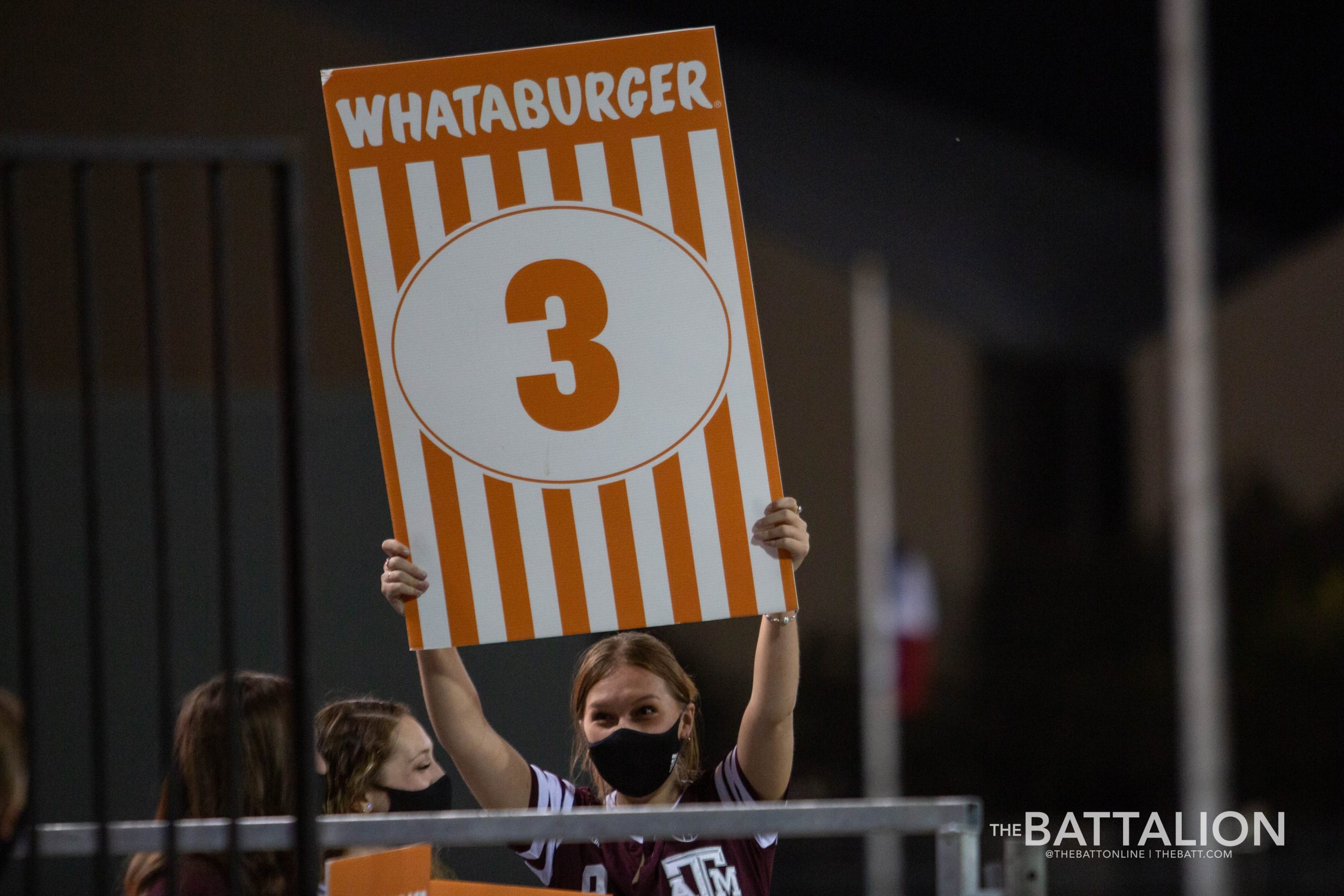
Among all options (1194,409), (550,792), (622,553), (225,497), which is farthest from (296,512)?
(1194,409)

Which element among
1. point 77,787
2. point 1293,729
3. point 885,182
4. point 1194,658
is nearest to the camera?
point 77,787

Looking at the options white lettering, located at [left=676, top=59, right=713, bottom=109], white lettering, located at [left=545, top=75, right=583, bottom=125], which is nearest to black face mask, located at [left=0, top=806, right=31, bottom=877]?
white lettering, located at [left=545, top=75, right=583, bottom=125]

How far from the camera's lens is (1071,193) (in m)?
13.5

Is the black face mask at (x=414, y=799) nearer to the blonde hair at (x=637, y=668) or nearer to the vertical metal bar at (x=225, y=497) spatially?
the blonde hair at (x=637, y=668)

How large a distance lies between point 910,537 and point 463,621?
12.1 meters

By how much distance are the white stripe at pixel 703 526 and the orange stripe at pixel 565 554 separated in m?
0.16

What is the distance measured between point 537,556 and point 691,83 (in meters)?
0.71

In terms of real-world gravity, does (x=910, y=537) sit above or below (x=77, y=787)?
above

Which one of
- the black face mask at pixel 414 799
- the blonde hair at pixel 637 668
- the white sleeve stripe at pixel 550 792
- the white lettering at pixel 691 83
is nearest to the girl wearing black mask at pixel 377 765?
the black face mask at pixel 414 799

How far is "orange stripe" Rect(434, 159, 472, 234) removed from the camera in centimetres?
201

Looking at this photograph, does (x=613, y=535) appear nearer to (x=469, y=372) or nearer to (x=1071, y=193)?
(x=469, y=372)

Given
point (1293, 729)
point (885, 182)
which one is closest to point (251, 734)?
point (885, 182)

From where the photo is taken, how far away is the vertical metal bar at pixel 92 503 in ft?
4.49

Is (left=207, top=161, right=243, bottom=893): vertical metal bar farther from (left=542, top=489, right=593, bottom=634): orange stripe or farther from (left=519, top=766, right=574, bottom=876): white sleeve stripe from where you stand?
(left=519, top=766, right=574, bottom=876): white sleeve stripe
